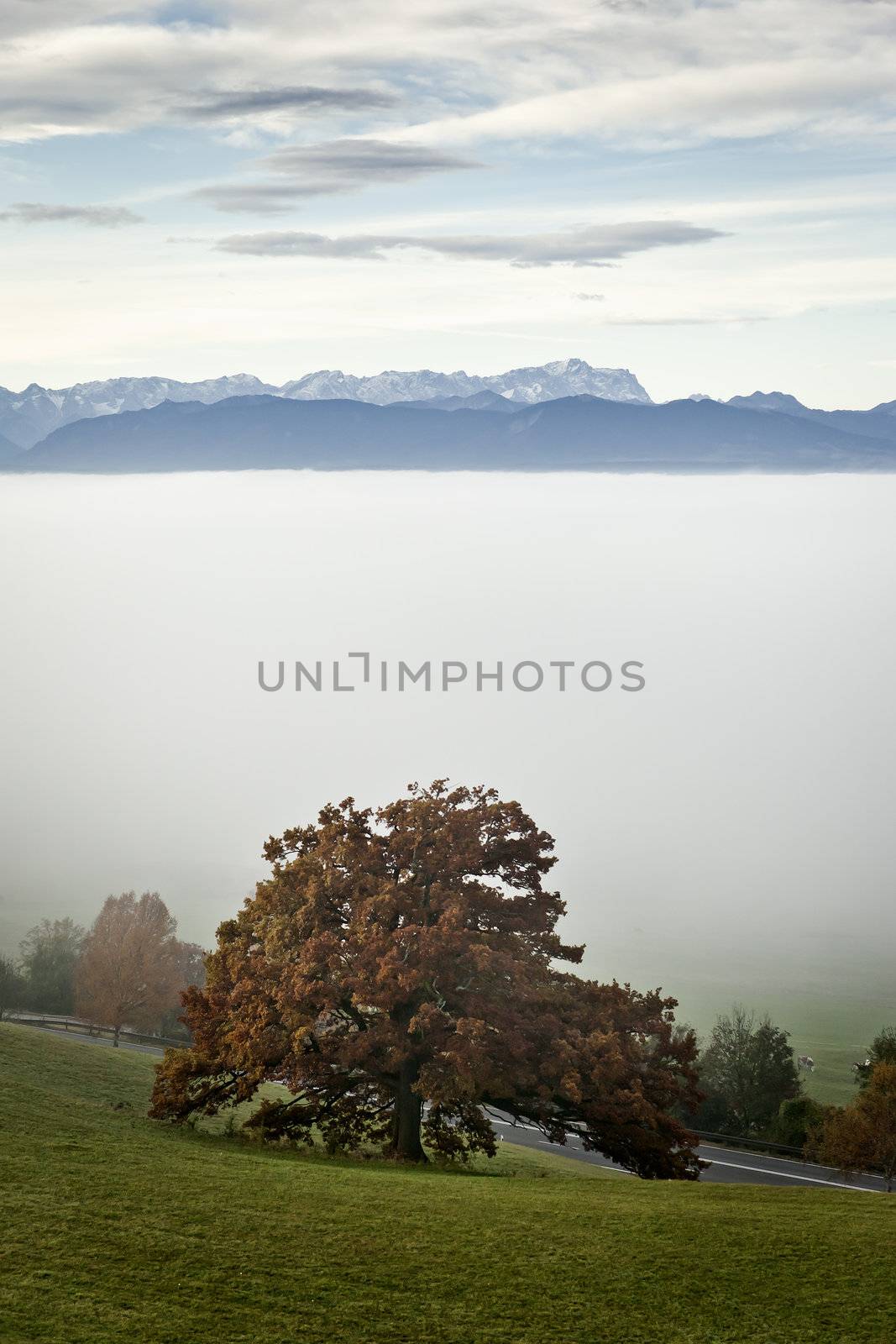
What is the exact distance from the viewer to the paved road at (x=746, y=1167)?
3819 cm

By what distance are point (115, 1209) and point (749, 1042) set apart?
135 ft

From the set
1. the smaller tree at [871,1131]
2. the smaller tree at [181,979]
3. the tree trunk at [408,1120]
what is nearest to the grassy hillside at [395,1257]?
the tree trunk at [408,1120]

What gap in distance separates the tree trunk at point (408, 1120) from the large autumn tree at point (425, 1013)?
4 cm

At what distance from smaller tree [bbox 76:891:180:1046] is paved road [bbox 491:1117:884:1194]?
19.5 meters

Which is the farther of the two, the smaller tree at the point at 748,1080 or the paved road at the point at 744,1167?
the smaller tree at the point at 748,1080

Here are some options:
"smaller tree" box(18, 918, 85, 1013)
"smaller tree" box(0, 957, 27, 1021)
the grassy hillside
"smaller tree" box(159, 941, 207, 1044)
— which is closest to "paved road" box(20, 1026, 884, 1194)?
"smaller tree" box(159, 941, 207, 1044)

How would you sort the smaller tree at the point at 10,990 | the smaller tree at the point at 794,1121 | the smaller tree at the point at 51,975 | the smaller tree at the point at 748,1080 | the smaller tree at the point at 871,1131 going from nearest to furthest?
1. the smaller tree at the point at 871,1131
2. the smaller tree at the point at 794,1121
3. the smaller tree at the point at 748,1080
4. the smaller tree at the point at 10,990
5. the smaller tree at the point at 51,975

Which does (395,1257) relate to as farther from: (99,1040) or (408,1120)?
(99,1040)

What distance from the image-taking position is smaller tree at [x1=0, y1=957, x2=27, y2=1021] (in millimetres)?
62688

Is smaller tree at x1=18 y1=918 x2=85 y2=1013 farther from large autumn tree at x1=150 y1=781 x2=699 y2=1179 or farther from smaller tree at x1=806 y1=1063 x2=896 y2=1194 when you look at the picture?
large autumn tree at x1=150 y1=781 x2=699 y2=1179

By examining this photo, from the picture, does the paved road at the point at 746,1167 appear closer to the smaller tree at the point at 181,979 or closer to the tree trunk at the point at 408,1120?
the tree trunk at the point at 408,1120

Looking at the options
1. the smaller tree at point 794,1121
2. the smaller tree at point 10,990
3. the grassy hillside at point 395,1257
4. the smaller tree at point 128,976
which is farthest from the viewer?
the smaller tree at point 10,990

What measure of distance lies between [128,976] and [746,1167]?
27.6 meters

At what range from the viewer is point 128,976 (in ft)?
184
